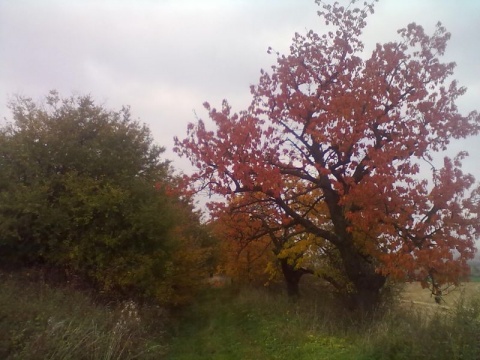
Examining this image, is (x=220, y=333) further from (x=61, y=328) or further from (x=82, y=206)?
(x=61, y=328)

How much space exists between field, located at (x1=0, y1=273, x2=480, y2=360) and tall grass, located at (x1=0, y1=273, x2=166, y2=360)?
2 cm

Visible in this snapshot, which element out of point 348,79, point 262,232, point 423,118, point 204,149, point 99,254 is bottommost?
point 99,254

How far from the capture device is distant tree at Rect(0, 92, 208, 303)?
Answer: 16547 mm

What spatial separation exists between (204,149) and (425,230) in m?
7.16

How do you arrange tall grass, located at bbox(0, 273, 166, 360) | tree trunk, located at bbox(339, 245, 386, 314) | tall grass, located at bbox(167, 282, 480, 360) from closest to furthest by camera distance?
tall grass, located at bbox(0, 273, 166, 360), tall grass, located at bbox(167, 282, 480, 360), tree trunk, located at bbox(339, 245, 386, 314)

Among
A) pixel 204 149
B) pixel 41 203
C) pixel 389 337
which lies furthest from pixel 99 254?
pixel 389 337

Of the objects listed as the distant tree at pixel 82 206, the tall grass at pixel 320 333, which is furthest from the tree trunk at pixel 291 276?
A: the distant tree at pixel 82 206

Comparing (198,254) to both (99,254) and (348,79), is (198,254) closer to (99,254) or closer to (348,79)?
(99,254)

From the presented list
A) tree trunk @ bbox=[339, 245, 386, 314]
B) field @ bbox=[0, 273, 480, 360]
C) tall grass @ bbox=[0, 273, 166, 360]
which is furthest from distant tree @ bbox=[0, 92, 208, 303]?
tree trunk @ bbox=[339, 245, 386, 314]

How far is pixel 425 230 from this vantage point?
14.3m

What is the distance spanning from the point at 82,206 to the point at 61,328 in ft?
29.1

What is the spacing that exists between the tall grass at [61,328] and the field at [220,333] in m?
0.02

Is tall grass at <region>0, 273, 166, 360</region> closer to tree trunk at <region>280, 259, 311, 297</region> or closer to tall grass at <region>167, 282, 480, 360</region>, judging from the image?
tall grass at <region>167, 282, 480, 360</region>

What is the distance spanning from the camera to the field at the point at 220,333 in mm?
8438
